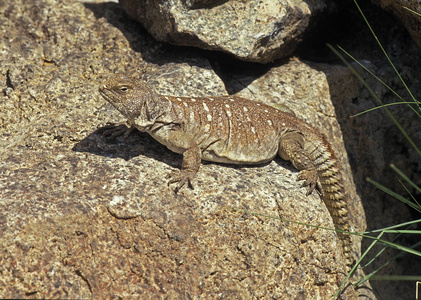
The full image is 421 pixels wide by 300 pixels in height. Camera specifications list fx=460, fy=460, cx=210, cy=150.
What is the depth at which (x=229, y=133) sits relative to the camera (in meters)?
4.61

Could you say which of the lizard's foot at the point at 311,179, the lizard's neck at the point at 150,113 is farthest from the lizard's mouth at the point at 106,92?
the lizard's foot at the point at 311,179

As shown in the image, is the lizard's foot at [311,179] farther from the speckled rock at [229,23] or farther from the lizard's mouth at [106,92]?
the lizard's mouth at [106,92]

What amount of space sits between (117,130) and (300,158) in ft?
6.11

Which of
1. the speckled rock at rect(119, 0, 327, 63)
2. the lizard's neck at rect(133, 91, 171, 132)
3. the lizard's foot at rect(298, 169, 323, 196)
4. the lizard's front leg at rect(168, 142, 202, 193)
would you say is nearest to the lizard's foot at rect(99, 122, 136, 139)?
the lizard's neck at rect(133, 91, 171, 132)

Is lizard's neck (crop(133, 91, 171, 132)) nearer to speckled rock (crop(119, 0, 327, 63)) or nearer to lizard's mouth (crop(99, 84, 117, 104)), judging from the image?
lizard's mouth (crop(99, 84, 117, 104))

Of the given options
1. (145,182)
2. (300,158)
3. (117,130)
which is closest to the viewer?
(145,182)

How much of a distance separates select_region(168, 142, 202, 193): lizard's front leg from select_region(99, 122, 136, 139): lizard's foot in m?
0.67

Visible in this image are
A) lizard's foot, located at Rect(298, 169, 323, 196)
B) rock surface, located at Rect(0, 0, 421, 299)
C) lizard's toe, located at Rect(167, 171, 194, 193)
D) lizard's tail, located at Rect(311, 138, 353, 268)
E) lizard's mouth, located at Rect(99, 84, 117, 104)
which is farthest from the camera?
lizard's tail, located at Rect(311, 138, 353, 268)

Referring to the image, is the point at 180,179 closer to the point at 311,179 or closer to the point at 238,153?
the point at 238,153

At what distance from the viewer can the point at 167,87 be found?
16.6 feet

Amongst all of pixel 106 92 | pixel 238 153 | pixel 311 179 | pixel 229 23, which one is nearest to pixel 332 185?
pixel 311 179

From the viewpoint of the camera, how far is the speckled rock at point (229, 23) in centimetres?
503

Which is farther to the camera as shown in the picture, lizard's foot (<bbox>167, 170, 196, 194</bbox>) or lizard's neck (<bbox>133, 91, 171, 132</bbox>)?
lizard's neck (<bbox>133, 91, 171, 132</bbox>)

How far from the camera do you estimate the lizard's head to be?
4152 millimetres
